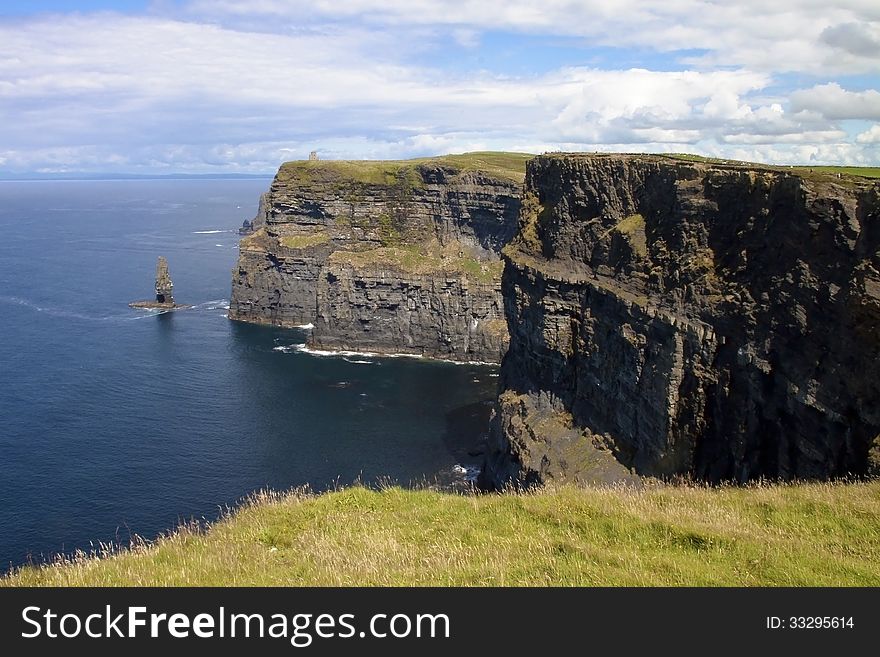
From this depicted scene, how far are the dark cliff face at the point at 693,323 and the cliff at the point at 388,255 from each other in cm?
5674

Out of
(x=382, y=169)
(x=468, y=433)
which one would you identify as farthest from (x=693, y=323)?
(x=382, y=169)

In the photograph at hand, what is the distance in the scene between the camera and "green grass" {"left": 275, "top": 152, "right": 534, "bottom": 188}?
5896 inches

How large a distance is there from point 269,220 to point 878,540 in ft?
494

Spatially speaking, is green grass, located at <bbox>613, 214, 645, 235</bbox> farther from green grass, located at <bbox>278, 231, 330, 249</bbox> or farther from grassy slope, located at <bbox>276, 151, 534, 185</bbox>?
green grass, located at <bbox>278, 231, 330, 249</bbox>

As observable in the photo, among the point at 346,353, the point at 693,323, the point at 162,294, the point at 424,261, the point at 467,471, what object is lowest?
the point at 467,471

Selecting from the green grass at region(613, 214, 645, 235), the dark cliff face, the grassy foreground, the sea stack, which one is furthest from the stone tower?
the grassy foreground

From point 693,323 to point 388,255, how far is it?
325 ft

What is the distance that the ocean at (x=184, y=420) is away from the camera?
209 ft

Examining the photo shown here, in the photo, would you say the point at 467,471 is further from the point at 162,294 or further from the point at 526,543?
the point at 162,294

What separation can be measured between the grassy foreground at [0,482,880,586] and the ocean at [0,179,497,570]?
41.4 m

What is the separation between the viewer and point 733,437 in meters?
43.6

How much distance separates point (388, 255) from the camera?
463ft

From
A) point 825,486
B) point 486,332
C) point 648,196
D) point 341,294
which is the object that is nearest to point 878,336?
point 825,486
